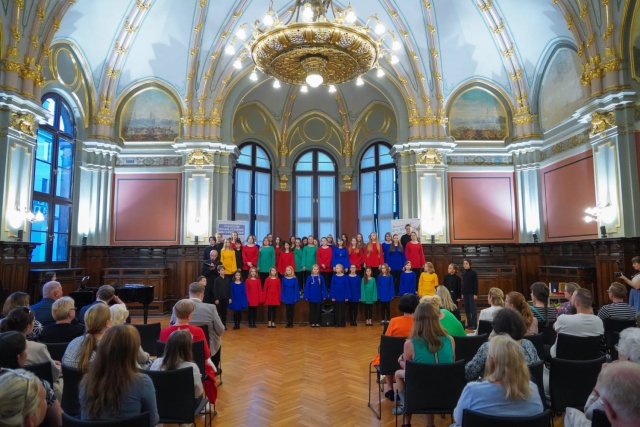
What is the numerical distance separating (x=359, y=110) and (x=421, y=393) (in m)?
14.6

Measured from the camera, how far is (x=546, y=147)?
13250mm

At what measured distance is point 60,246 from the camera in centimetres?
1205

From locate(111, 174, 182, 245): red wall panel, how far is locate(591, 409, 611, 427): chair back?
12463mm

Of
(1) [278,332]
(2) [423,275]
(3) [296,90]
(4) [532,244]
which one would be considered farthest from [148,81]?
(4) [532,244]

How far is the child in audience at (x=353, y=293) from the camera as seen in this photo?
10.5 m

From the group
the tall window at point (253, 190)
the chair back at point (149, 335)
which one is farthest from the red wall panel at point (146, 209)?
the chair back at point (149, 335)

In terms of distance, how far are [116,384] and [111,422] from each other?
0.28 meters

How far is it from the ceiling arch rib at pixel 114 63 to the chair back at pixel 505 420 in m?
13.3

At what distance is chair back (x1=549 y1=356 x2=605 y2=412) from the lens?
11.4 feet

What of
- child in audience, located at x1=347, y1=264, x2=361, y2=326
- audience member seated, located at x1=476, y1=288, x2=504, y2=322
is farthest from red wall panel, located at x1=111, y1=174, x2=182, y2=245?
audience member seated, located at x1=476, y1=288, x2=504, y2=322

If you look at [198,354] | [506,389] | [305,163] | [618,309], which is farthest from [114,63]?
[506,389]

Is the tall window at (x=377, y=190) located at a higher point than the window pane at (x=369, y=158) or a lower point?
lower

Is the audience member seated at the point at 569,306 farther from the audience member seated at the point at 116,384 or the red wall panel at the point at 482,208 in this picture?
the red wall panel at the point at 482,208

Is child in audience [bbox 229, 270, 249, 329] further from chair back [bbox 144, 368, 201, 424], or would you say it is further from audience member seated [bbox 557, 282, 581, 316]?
chair back [bbox 144, 368, 201, 424]
